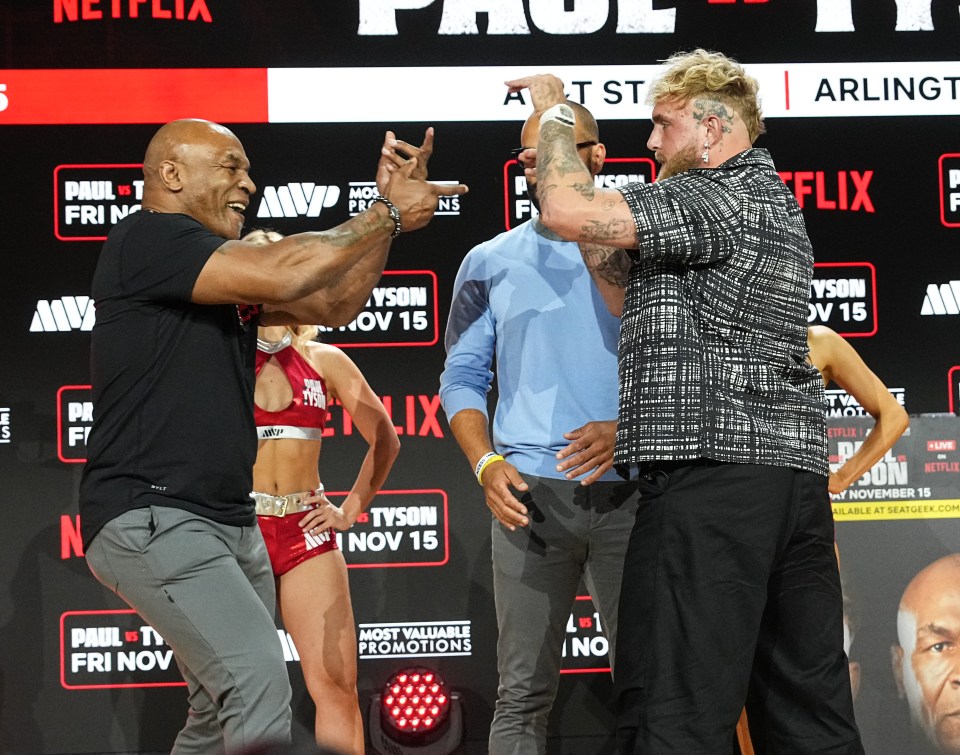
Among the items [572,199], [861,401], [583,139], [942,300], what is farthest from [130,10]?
[942,300]

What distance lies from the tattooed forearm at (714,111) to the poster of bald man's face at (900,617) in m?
1.79

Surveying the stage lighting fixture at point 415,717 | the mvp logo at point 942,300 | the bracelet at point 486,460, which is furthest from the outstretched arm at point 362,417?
the mvp logo at point 942,300

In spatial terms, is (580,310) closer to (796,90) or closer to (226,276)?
(226,276)

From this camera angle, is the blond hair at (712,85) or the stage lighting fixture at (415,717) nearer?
the blond hair at (712,85)

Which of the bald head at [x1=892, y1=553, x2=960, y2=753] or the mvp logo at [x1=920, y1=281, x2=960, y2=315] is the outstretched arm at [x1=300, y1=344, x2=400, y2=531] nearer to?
the bald head at [x1=892, y1=553, x2=960, y2=753]

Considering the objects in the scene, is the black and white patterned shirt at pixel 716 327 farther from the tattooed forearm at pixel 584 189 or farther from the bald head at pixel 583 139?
the bald head at pixel 583 139

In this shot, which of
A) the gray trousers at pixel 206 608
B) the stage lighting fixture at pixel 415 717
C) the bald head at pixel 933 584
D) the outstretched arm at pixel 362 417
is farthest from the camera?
the stage lighting fixture at pixel 415 717

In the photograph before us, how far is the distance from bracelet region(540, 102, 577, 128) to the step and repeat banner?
2.01 metres

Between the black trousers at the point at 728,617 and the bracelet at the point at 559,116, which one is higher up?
the bracelet at the point at 559,116

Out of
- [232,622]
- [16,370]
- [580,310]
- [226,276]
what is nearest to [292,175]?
[16,370]

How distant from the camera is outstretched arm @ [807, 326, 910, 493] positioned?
3676 millimetres

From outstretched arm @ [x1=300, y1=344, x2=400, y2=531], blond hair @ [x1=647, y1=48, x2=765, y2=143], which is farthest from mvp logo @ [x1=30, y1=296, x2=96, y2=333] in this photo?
blond hair @ [x1=647, y1=48, x2=765, y2=143]

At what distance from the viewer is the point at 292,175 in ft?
14.0

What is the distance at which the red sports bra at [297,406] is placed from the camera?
362cm
